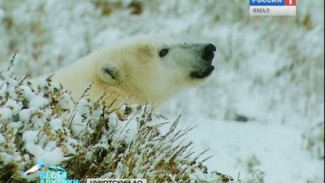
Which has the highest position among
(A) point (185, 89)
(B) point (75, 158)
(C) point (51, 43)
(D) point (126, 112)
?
(C) point (51, 43)

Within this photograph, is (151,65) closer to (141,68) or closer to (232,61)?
(141,68)

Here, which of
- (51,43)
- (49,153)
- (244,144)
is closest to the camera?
(49,153)

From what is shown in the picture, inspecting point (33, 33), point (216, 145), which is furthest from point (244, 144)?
point (33, 33)

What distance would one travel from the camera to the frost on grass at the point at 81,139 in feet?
6.75

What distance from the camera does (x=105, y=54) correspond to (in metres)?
2.75

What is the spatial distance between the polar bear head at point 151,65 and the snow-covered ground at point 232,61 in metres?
0.16

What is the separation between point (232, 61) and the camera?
362cm

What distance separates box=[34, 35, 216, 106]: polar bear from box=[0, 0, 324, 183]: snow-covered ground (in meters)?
0.16

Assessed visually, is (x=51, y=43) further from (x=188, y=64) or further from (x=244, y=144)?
(x=244, y=144)

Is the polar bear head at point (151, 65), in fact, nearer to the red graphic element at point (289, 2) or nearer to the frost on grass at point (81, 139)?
the red graphic element at point (289, 2)

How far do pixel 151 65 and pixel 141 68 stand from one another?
0.04 meters

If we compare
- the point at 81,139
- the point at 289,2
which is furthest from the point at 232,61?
the point at 81,139

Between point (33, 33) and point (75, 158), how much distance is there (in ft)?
3.64

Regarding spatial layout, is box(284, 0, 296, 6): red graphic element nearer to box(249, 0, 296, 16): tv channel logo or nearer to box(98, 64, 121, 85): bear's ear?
box(249, 0, 296, 16): tv channel logo
